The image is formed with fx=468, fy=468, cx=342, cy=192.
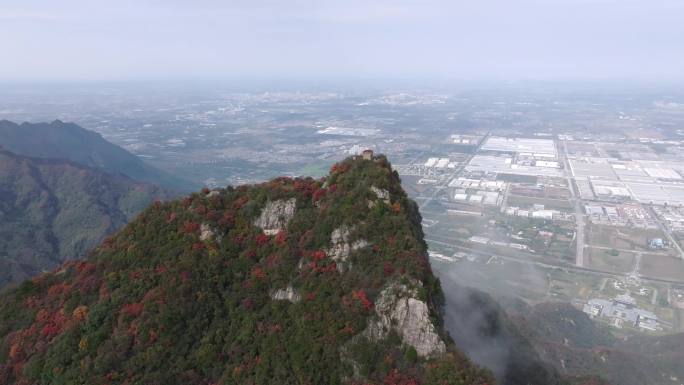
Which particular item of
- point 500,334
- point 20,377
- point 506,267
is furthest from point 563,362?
point 20,377

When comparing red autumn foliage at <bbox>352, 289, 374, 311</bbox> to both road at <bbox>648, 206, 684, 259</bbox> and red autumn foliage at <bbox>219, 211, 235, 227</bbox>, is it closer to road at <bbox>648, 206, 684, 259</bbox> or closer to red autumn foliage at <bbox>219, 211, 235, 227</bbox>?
red autumn foliage at <bbox>219, 211, 235, 227</bbox>

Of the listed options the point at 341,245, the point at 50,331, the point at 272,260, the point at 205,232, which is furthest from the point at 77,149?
the point at 341,245

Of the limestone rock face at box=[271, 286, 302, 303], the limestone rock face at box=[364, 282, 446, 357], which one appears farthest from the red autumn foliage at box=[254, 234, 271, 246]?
the limestone rock face at box=[364, 282, 446, 357]

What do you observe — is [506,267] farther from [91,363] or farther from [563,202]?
[91,363]

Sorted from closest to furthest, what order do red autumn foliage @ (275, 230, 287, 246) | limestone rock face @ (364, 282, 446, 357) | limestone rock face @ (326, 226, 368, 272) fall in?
limestone rock face @ (364, 282, 446, 357)
limestone rock face @ (326, 226, 368, 272)
red autumn foliage @ (275, 230, 287, 246)

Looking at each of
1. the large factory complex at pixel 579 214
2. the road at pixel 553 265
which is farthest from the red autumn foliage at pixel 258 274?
the road at pixel 553 265

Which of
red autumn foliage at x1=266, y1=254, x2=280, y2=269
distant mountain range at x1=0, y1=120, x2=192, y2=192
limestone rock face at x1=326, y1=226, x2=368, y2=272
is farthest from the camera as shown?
distant mountain range at x1=0, y1=120, x2=192, y2=192

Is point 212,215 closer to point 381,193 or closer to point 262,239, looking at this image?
point 262,239
